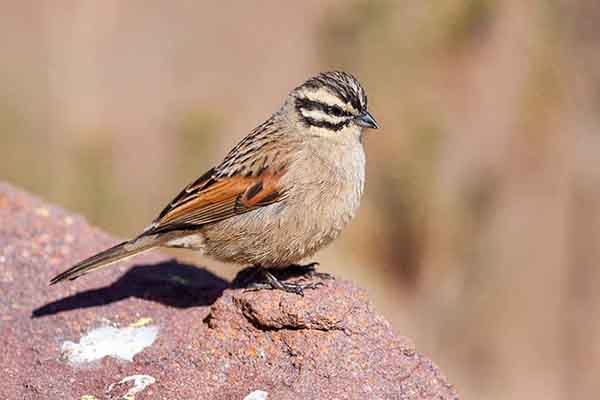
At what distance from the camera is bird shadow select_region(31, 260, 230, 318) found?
639 cm

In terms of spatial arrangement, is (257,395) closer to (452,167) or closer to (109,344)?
(109,344)

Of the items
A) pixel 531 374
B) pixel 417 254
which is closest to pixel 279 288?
pixel 417 254

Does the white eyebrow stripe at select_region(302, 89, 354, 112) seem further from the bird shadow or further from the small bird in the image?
the bird shadow

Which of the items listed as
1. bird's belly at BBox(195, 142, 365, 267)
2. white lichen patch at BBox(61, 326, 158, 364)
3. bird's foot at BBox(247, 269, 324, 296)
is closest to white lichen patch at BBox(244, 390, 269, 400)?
bird's foot at BBox(247, 269, 324, 296)

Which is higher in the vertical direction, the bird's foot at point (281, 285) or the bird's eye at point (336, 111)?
the bird's eye at point (336, 111)

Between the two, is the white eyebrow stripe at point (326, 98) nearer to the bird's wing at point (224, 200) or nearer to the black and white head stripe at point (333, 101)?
the black and white head stripe at point (333, 101)

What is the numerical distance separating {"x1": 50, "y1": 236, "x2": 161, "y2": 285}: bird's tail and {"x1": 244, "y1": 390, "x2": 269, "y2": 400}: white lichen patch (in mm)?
1584

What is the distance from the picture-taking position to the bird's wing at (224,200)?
21.3ft

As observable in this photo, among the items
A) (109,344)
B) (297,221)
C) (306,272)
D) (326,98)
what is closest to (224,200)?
(297,221)

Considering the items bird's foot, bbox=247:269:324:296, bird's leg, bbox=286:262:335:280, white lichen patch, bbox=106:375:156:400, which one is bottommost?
white lichen patch, bbox=106:375:156:400

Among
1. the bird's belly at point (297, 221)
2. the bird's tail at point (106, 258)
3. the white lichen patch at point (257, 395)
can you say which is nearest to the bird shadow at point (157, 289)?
the bird's tail at point (106, 258)

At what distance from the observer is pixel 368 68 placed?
10773 mm

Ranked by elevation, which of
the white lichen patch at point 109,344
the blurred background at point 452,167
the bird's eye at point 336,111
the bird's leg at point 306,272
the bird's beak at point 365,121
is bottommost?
the white lichen patch at point 109,344

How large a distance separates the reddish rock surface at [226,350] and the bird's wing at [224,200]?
1.71ft
